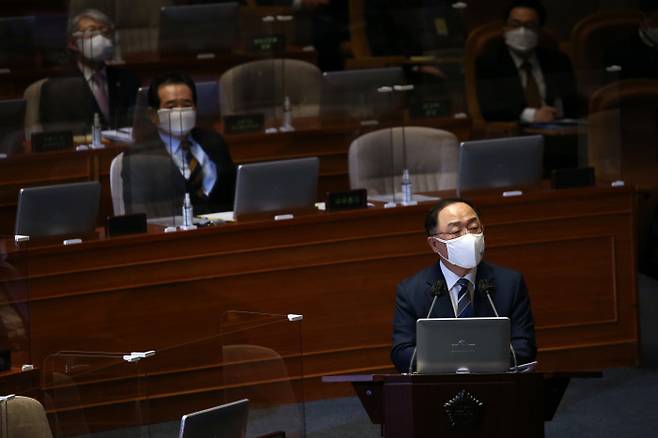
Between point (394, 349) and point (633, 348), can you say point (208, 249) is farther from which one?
point (633, 348)

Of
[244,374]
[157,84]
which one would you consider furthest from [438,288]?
[157,84]

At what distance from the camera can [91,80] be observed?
868cm

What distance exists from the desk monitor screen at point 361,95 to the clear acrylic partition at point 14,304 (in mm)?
3067

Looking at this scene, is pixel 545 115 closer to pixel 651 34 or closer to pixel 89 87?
pixel 651 34

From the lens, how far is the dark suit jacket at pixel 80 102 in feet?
26.7

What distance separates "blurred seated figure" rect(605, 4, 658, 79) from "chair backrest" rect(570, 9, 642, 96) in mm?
64

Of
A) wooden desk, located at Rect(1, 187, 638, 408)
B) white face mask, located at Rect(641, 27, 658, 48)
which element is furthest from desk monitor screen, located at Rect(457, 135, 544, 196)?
white face mask, located at Rect(641, 27, 658, 48)

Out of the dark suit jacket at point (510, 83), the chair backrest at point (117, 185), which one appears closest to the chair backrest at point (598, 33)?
the dark suit jacket at point (510, 83)

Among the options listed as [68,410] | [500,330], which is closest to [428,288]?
[500,330]

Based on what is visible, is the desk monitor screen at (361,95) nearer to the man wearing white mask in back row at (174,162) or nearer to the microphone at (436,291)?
the man wearing white mask in back row at (174,162)

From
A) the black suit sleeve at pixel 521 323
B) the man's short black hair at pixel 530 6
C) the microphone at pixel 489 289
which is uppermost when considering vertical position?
the man's short black hair at pixel 530 6

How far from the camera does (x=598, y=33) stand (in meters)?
9.98

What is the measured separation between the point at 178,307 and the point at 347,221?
821 millimetres

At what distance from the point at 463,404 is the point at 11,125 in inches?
151
